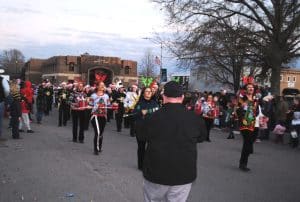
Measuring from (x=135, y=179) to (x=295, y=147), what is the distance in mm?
8269

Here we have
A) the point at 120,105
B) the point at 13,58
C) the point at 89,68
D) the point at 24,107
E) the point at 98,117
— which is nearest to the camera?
the point at 98,117

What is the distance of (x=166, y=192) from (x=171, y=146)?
0.45 metres

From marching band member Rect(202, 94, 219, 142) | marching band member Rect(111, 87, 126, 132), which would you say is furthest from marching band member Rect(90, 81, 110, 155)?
marching band member Rect(111, 87, 126, 132)

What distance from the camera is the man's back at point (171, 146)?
4.37m

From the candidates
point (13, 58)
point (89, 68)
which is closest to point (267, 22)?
point (89, 68)

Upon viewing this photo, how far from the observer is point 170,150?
4.38 metres

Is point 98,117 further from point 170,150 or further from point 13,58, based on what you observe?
point 13,58

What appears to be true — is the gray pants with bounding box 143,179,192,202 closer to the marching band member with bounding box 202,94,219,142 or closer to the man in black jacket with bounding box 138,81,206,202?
the man in black jacket with bounding box 138,81,206,202

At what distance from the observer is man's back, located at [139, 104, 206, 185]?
14.3 ft

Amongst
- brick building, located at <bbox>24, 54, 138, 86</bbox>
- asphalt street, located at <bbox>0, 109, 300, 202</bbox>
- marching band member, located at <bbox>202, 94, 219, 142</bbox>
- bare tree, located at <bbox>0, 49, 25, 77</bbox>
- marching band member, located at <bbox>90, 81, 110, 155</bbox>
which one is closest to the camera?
asphalt street, located at <bbox>0, 109, 300, 202</bbox>

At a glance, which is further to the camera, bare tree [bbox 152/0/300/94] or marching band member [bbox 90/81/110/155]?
bare tree [bbox 152/0/300/94]

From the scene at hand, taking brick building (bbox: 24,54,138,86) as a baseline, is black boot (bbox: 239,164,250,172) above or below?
below

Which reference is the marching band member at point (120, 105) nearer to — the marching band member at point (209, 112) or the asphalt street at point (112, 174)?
the marching band member at point (209, 112)

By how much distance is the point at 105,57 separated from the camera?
303 ft
